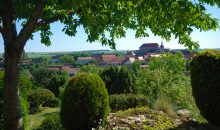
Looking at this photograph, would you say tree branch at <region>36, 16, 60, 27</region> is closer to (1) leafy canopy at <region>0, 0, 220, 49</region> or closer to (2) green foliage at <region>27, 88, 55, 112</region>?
(1) leafy canopy at <region>0, 0, 220, 49</region>

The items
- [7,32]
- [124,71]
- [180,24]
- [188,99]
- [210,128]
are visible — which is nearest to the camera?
[180,24]

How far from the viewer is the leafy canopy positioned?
518cm

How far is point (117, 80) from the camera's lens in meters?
24.1

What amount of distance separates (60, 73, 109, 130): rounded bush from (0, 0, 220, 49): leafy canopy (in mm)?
3628

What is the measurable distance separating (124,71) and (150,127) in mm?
14709

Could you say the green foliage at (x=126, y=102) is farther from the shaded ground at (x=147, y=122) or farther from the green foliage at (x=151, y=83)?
the green foliage at (x=151, y=83)

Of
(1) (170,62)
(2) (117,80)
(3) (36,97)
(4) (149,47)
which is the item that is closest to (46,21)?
(2) (117,80)

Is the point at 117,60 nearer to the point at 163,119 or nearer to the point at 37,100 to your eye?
the point at 37,100

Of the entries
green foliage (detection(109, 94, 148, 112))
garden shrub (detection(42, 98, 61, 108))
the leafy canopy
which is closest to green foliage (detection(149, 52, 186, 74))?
garden shrub (detection(42, 98, 61, 108))

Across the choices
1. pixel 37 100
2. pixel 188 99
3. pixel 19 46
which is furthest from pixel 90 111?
pixel 37 100

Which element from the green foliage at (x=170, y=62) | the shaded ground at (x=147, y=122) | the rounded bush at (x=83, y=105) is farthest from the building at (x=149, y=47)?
the rounded bush at (x=83, y=105)

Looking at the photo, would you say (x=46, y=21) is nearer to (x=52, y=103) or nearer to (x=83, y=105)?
(x=83, y=105)

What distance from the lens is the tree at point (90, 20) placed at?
5.31 m

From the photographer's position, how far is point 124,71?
25016 mm
